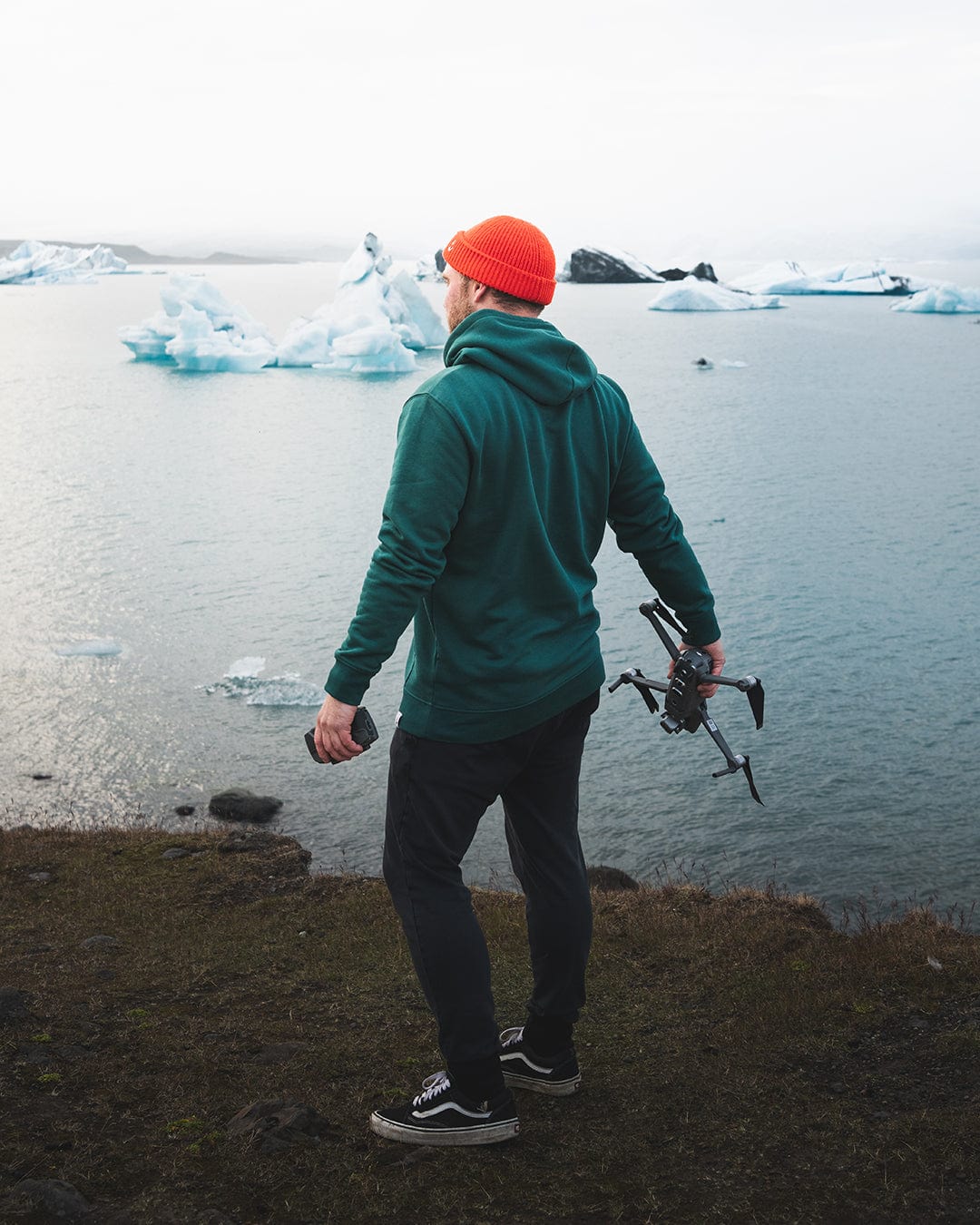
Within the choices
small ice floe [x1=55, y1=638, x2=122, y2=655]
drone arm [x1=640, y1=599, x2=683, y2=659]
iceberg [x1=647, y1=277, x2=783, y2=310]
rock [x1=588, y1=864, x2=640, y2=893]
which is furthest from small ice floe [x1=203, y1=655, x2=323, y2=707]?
iceberg [x1=647, y1=277, x2=783, y2=310]

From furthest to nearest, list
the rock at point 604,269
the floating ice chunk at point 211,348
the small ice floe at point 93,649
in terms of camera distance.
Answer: the rock at point 604,269 < the floating ice chunk at point 211,348 < the small ice floe at point 93,649

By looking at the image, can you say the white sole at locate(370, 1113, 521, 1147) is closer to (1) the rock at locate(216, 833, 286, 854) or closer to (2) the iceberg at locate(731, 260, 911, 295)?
(1) the rock at locate(216, 833, 286, 854)

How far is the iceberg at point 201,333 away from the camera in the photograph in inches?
1769

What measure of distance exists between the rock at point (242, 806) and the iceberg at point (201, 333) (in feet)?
121

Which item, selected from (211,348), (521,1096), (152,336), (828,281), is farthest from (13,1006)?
(828,281)

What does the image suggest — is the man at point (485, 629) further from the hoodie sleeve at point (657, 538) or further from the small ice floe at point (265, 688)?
the small ice floe at point (265, 688)

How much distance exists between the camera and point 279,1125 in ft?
10.7

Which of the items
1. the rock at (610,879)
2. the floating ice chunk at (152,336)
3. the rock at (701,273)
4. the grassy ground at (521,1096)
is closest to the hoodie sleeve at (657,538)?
the grassy ground at (521,1096)

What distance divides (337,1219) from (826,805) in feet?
25.9

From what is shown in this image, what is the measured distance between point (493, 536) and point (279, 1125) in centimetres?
178

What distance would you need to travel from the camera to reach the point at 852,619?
1517 centimetres

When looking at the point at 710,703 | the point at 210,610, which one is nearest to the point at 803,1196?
the point at 710,703

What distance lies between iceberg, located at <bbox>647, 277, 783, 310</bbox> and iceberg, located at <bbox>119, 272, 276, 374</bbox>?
4441 centimetres

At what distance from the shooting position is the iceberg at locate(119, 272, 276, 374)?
147 feet
